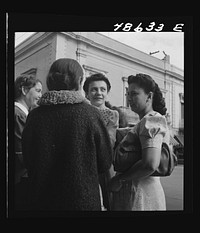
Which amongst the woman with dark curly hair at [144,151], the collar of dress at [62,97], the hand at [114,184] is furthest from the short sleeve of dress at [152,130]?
the collar of dress at [62,97]

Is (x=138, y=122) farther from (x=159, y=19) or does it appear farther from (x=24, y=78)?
(x=24, y=78)

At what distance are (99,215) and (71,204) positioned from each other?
43cm

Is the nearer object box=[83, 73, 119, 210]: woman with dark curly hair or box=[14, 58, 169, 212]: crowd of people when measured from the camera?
box=[14, 58, 169, 212]: crowd of people

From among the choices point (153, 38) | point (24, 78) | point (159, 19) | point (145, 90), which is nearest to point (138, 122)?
point (145, 90)

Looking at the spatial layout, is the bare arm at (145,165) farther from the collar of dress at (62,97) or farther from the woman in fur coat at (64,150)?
the collar of dress at (62,97)

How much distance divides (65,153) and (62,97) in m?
0.74

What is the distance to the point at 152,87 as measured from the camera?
3736mm

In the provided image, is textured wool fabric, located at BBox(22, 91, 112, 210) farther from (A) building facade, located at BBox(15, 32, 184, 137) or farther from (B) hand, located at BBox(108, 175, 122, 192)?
(A) building facade, located at BBox(15, 32, 184, 137)

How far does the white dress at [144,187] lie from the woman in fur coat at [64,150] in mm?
314

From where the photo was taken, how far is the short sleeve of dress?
3545mm

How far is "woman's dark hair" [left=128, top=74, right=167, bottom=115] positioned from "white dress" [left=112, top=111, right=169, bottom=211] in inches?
5.7

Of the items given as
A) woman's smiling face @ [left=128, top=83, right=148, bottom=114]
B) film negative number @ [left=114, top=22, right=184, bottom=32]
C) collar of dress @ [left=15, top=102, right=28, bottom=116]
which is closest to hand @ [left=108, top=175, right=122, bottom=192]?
woman's smiling face @ [left=128, top=83, right=148, bottom=114]

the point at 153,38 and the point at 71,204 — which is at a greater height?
the point at 153,38

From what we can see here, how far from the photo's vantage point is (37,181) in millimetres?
3502
